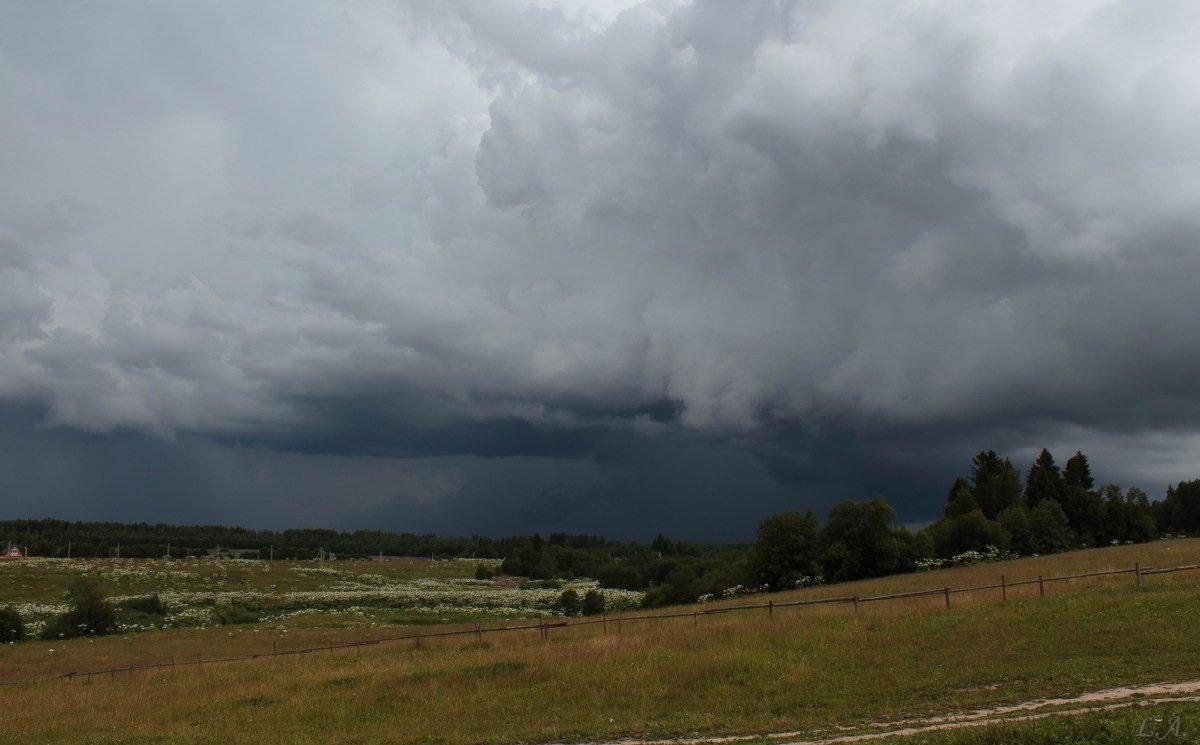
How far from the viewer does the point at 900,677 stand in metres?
22.2

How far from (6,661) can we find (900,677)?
179ft

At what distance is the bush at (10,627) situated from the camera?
2453 inches

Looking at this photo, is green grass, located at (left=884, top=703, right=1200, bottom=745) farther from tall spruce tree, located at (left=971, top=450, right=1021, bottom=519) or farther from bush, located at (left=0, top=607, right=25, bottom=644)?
tall spruce tree, located at (left=971, top=450, right=1021, bottom=519)

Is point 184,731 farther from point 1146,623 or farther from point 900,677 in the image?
point 1146,623

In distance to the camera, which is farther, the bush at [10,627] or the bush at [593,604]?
the bush at [593,604]

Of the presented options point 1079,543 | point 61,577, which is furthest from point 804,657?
point 61,577

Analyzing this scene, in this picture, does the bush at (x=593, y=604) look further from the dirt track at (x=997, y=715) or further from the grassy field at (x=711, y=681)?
the dirt track at (x=997, y=715)

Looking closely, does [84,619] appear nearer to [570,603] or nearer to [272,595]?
[272,595]

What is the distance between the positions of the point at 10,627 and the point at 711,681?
63.0 meters

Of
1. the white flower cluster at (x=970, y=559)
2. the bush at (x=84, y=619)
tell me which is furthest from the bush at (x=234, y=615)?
the white flower cluster at (x=970, y=559)

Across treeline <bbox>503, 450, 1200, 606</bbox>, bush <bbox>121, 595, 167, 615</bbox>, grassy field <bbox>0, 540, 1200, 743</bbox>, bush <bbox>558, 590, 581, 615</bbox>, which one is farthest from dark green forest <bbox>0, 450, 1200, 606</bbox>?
bush <bbox>121, 595, 167, 615</bbox>

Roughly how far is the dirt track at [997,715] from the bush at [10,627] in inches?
2558

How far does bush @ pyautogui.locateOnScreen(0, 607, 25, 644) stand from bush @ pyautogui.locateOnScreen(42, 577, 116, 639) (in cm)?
182

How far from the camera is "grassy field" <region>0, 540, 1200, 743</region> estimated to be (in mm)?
19562
